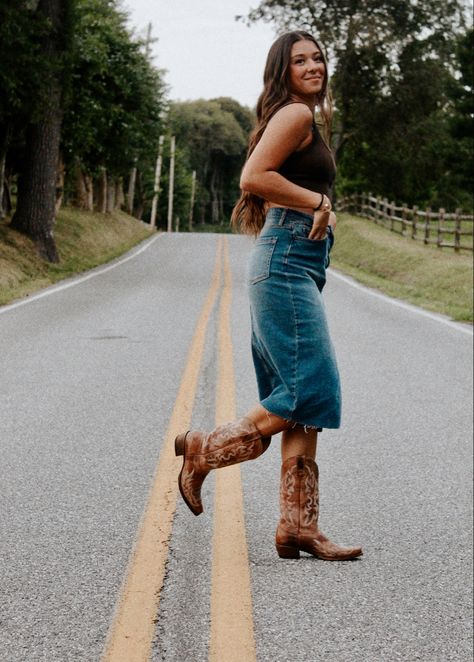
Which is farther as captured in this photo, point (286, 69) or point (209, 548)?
point (209, 548)

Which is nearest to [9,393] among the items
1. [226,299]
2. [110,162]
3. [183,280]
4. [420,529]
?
[420,529]

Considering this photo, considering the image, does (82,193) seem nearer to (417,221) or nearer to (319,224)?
(417,221)

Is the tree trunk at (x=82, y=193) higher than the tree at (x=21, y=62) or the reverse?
the reverse

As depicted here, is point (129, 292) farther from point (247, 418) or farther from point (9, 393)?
point (247, 418)

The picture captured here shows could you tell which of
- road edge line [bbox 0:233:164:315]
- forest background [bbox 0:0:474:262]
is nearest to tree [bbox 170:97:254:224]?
forest background [bbox 0:0:474:262]

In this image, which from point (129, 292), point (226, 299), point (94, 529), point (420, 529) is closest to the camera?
point (94, 529)

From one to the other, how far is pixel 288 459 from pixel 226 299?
38.5ft

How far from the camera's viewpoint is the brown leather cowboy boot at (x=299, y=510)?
2.91 metres

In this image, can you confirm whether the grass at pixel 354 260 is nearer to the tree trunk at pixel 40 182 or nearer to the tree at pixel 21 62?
the tree trunk at pixel 40 182

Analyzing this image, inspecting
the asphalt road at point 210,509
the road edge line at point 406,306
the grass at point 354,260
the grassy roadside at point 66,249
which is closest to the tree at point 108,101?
the grassy roadside at point 66,249

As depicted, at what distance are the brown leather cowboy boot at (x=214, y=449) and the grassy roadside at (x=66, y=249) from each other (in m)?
10.9

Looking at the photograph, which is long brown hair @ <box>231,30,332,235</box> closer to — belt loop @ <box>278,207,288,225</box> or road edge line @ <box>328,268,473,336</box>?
belt loop @ <box>278,207,288,225</box>

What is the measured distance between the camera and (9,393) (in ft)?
21.7

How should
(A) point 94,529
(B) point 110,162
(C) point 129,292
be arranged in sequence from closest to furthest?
(A) point 94,529 < (C) point 129,292 < (B) point 110,162
